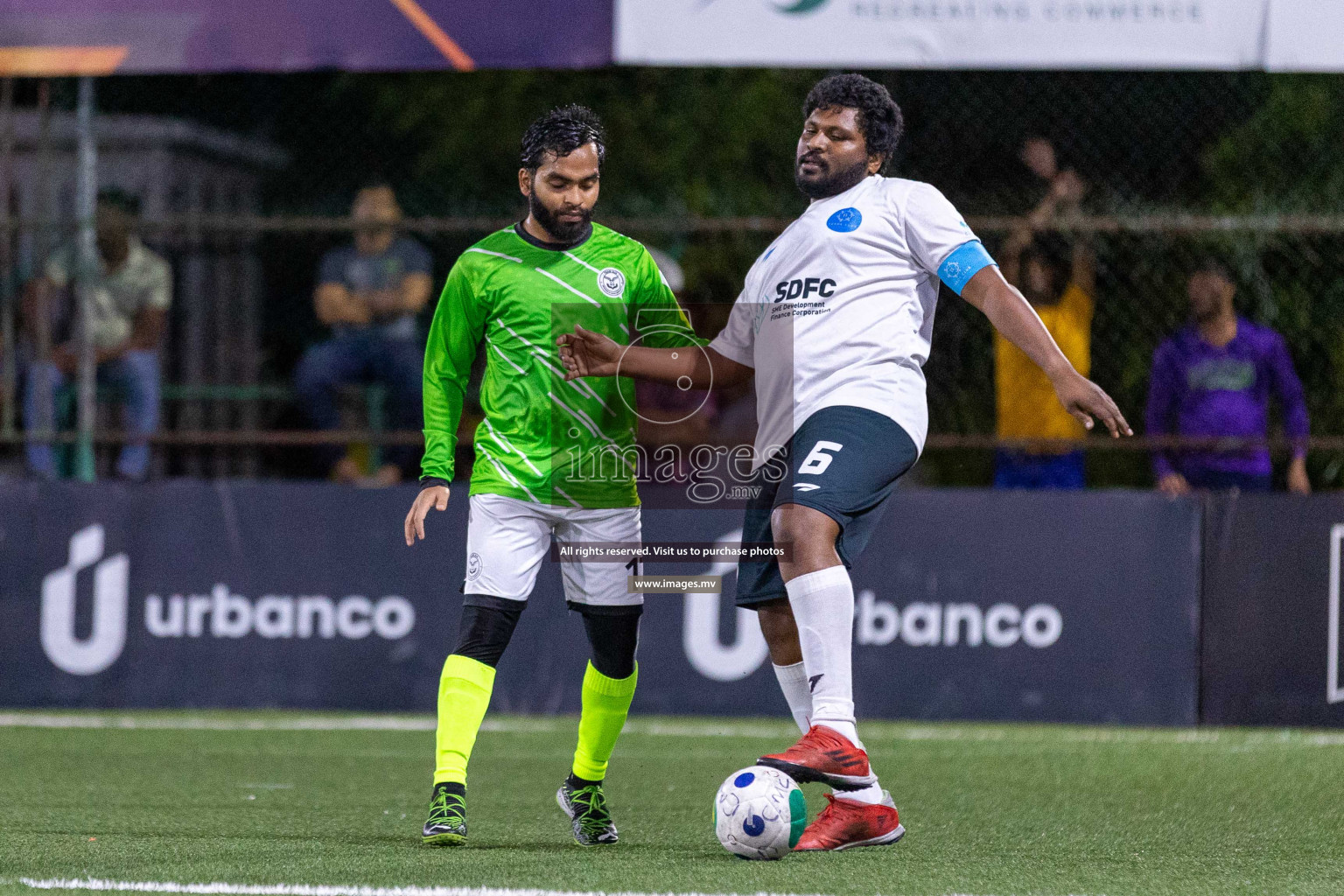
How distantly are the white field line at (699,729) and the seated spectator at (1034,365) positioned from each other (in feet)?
4.01

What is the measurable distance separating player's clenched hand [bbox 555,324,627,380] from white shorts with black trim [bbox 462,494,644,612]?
39 centimetres

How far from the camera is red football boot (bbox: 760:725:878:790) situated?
14.5ft

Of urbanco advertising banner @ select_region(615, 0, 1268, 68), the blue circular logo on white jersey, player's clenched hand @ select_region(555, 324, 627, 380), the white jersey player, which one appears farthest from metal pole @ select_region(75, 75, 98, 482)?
the blue circular logo on white jersey

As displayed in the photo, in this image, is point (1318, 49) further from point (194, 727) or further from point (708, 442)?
point (194, 727)

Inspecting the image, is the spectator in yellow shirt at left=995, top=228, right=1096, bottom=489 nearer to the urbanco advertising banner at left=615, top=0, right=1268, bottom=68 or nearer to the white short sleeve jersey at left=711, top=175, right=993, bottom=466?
the urbanco advertising banner at left=615, top=0, right=1268, bottom=68

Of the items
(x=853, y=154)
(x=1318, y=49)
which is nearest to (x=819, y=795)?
(x=853, y=154)

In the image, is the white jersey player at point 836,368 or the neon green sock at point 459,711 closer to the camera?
the white jersey player at point 836,368

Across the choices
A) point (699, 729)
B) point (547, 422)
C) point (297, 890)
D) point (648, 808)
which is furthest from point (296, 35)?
point (297, 890)

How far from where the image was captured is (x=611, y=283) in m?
5.04

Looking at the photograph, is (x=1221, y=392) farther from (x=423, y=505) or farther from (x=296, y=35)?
(x=423, y=505)

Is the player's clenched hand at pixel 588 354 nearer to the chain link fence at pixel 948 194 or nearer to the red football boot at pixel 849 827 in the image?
the red football boot at pixel 849 827

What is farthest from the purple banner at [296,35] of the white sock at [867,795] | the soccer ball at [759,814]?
the soccer ball at [759,814]

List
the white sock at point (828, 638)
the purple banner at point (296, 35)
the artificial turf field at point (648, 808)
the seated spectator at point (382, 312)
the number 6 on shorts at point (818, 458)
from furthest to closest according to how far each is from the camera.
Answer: the seated spectator at point (382, 312) → the purple banner at point (296, 35) → the number 6 on shorts at point (818, 458) → the white sock at point (828, 638) → the artificial turf field at point (648, 808)

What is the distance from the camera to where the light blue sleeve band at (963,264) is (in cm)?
476
